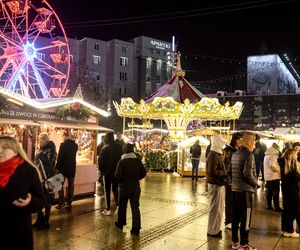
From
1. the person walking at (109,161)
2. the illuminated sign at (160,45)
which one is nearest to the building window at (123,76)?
the illuminated sign at (160,45)

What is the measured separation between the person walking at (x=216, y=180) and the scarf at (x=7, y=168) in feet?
13.9

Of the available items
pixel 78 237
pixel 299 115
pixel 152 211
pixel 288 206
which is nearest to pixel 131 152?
pixel 78 237

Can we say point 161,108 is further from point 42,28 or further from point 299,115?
point 299,115

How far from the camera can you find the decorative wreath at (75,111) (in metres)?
10.6

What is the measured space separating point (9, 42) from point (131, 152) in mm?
14167

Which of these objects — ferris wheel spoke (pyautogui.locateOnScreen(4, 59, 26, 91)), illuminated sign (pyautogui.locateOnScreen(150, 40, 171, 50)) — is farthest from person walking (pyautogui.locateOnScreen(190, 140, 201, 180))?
illuminated sign (pyautogui.locateOnScreen(150, 40, 171, 50))

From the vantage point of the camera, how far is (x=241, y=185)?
6223 millimetres

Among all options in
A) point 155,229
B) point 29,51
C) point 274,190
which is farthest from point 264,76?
point 155,229

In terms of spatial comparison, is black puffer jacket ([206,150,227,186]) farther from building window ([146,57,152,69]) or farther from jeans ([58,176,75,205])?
building window ([146,57,152,69])

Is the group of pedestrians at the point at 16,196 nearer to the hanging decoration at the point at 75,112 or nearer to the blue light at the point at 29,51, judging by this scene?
the hanging decoration at the point at 75,112

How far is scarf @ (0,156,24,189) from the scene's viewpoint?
323 cm

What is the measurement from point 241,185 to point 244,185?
46 millimetres

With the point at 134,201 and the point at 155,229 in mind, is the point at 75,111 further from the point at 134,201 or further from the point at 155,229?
the point at 155,229

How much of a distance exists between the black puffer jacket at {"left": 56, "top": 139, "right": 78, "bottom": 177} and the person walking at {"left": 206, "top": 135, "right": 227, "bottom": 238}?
11.7 feet
